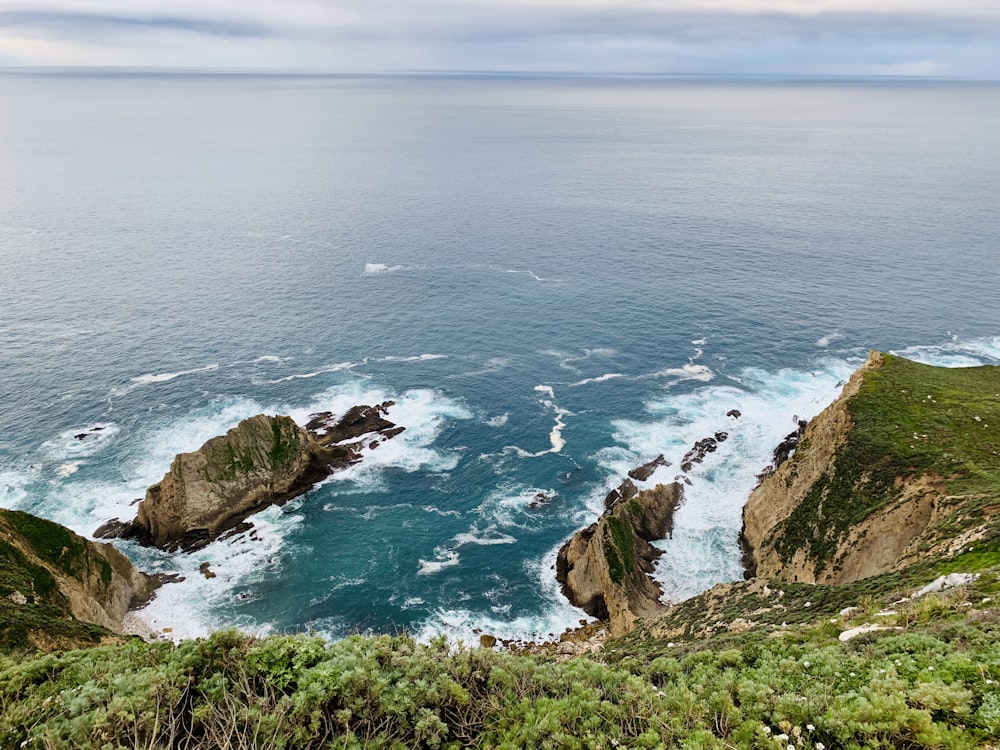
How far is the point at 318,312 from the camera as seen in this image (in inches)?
4328

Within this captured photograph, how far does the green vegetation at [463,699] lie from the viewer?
1612 centimetres

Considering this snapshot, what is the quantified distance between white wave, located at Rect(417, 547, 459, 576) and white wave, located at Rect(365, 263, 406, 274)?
80.2 metres

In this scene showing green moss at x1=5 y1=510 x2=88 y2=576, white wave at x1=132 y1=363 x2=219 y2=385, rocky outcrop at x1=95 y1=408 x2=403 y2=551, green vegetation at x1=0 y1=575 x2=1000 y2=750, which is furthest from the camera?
white wave at x1=132 y1=363 x2=219 y2=385

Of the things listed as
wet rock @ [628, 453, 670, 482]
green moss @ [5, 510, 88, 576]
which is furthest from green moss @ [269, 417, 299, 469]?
wet rock @ [628, 453, 670, 482]

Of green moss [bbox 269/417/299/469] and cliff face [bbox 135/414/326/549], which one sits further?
green moss [bbox 269/417/299/469]

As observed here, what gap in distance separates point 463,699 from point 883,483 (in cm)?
5099

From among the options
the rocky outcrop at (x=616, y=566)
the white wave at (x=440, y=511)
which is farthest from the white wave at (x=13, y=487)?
the rocky outcrop at (x=616, y=566)

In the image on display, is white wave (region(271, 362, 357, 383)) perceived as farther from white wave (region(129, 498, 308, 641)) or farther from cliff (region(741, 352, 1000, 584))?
cliff (region(741, 352, 1000, 584))

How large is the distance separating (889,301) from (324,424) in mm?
104221

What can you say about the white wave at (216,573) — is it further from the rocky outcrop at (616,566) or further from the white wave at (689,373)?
the white wave at (689,373)

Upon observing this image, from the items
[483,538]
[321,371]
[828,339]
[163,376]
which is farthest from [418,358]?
[828,339]

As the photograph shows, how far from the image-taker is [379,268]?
131 m

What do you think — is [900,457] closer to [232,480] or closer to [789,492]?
[789,492]

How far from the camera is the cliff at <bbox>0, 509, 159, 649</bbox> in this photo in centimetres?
3931
